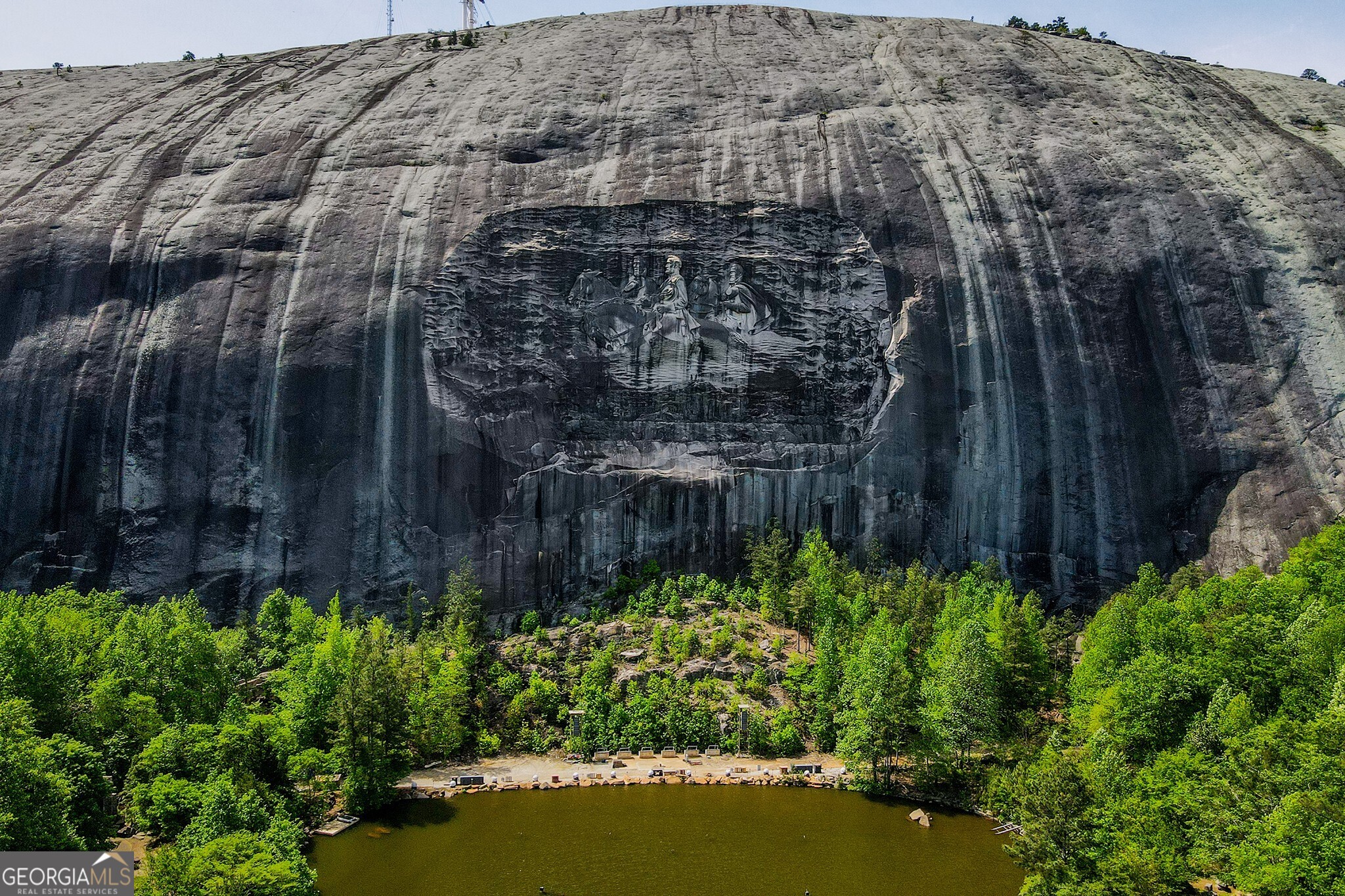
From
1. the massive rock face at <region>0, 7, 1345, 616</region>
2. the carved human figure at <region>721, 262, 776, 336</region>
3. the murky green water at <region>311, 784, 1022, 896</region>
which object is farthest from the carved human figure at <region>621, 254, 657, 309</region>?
the murky green water at <region>311, 784, 1022, 896</region>

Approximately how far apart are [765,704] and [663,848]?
7.93 meters

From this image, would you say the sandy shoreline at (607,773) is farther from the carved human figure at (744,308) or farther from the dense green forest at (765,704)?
the carved human figure at (744,308)

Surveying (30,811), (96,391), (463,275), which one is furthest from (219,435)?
(30,811)

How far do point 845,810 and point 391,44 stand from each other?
39.9 meters

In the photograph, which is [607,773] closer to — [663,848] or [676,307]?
[663,848]

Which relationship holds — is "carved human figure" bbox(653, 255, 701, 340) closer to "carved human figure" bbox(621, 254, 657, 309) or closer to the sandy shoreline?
"carved human figure" bbox(621, 254, 657, 309)

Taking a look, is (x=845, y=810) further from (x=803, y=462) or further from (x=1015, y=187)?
(x=1015, y=187)

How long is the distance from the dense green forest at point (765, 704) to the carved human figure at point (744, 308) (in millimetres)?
7551

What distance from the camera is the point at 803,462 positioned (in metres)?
34.2

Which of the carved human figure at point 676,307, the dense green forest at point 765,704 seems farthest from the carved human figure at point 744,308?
the dense green forest at point 765,704

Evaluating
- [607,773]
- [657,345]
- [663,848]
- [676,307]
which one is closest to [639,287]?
[676,307]

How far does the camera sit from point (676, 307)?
116 ft

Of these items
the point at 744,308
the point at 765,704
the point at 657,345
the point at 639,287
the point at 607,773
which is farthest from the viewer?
the point at 639,287

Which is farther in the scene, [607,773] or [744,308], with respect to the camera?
[744,308]
